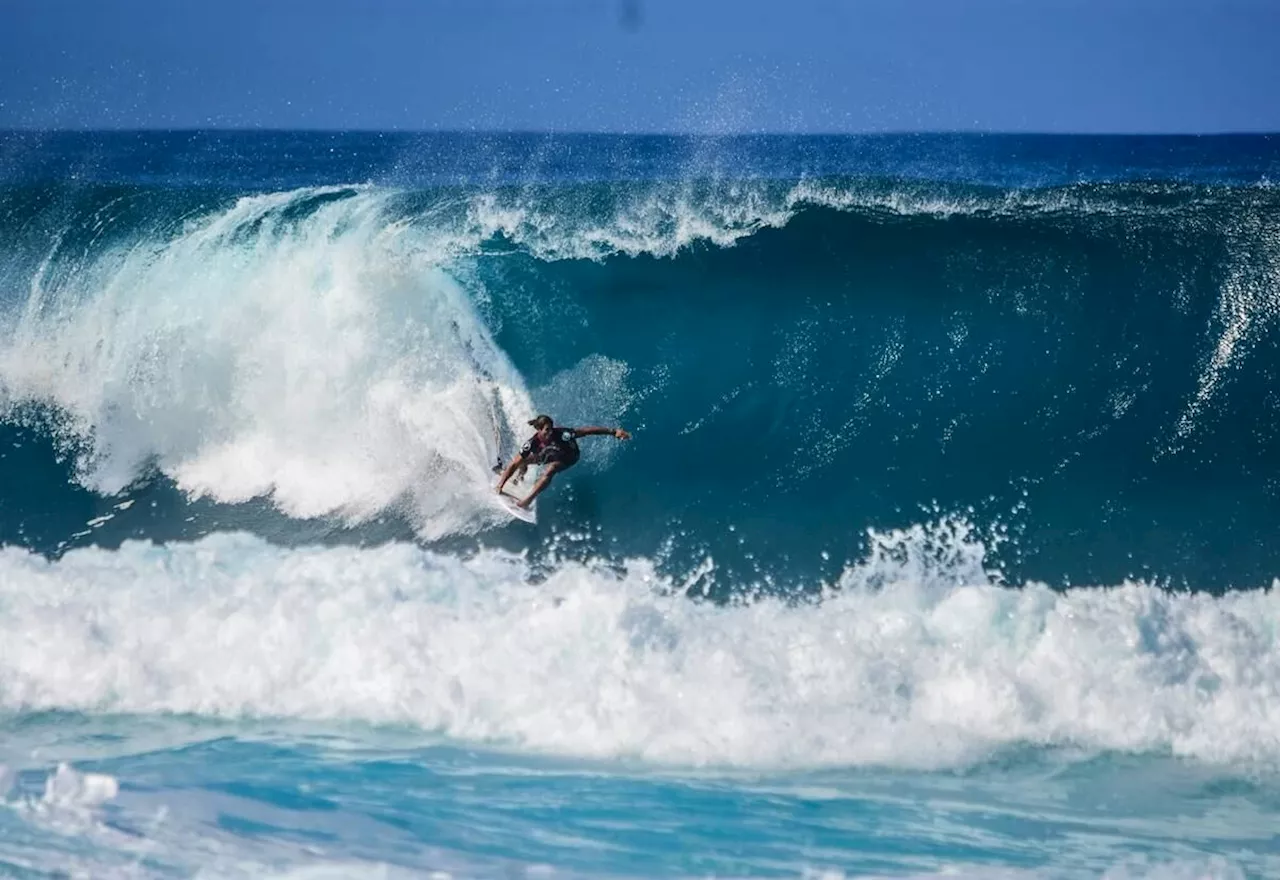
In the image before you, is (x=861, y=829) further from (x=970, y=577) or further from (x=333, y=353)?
(x=333, y=353)

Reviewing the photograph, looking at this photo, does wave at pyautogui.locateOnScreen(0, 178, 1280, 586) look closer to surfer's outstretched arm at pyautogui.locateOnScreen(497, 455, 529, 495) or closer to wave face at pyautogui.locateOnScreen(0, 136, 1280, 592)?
wave face at pyautogui.locateOnScreen(0, 136, 1280, 592)

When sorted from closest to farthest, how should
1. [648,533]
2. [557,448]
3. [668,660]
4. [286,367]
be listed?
[668,660] < [557,448] < [648,533] < [286,367]

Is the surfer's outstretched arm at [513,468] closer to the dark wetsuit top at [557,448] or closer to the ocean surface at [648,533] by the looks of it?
the dark wetsuit top at [557,448]

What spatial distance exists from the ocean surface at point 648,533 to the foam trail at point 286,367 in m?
0.03

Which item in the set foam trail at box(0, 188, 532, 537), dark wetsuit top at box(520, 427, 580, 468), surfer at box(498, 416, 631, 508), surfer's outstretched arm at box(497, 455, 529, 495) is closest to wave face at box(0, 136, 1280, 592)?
foam trail at box(0, 188, 532, 537)

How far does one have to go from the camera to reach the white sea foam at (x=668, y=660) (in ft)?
21.9

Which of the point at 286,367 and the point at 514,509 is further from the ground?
the point at 286,367

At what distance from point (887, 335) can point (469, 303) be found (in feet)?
11.2

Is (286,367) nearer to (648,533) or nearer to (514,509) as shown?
(514,509)

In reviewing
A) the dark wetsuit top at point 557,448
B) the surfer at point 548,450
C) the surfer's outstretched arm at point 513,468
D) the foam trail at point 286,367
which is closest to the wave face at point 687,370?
the foam trail at point 286,367

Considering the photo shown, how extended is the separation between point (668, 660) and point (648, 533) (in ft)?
6.62

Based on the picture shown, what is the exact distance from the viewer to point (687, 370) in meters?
10.3

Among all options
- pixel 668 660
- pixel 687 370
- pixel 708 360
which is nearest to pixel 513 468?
pixel 668 660

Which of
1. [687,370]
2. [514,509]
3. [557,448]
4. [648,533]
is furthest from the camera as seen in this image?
[687,370]
